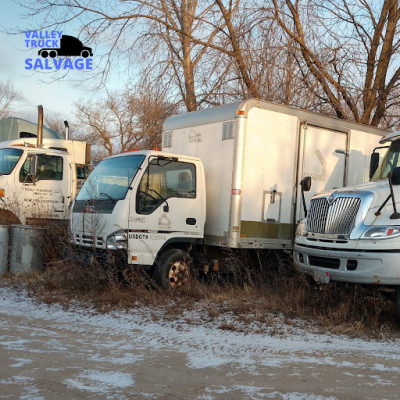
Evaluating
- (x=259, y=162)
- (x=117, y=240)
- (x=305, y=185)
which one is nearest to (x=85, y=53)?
(x=259, y=162)

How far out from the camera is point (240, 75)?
551 inches

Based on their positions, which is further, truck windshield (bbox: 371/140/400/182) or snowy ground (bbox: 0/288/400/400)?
truck windshield (bbox: 371/140/400/182)

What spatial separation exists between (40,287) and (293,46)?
9.26 m

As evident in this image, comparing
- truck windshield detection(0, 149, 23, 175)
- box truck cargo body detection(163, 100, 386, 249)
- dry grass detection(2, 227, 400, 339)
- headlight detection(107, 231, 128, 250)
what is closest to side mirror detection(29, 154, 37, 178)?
truck windshield detection(0, 149, 23, 175)

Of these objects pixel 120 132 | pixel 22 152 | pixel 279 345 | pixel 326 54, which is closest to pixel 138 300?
pixel 279 345

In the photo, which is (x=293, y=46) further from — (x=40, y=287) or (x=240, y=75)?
(x=40, y=287)

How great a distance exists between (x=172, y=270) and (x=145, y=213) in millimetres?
1068

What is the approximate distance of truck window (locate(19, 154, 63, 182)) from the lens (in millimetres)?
11702

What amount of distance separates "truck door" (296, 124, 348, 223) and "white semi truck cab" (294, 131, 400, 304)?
214 cm

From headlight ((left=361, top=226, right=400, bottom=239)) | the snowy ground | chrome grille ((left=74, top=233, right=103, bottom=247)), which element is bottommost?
the snowy ground

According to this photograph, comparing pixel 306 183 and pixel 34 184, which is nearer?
pixel 306 183

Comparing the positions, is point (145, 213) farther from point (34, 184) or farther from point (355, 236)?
point (34, 184)

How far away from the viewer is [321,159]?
941cm

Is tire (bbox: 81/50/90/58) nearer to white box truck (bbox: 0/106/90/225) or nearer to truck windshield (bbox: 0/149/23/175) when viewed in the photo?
white box truck (bbox: 0/106/90/225)
